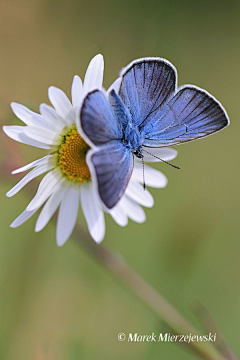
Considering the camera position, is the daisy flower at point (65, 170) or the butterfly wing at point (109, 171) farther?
the daisy flower at point (65, 170)

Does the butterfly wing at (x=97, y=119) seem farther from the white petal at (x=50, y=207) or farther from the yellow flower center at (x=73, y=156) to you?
the white petal at (x=50, y=207)

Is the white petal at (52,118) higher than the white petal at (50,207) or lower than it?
higher

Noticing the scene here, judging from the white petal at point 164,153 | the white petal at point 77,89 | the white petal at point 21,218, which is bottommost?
the white petal at point 21,218

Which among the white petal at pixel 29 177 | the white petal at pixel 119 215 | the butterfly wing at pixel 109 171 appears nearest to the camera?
the butterfly wing at pixel 109 171

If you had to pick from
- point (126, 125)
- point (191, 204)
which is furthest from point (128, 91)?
point (191, 204)

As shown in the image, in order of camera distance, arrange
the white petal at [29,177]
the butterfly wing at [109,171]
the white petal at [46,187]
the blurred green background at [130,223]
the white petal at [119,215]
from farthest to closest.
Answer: the blurred green background at [130,223], the white petal at [119,215], the white petal at [46,187], the white petal at [29,177], the butterfly wing at [109,171]

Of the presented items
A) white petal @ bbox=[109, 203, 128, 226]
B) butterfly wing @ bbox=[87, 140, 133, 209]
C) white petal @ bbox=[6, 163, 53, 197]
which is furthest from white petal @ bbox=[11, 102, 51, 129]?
white petal @ bbox=[109, 203, 128, 226]

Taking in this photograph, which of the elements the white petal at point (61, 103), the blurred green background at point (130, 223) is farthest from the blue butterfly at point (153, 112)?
the blurred green background at point (130, 223)
